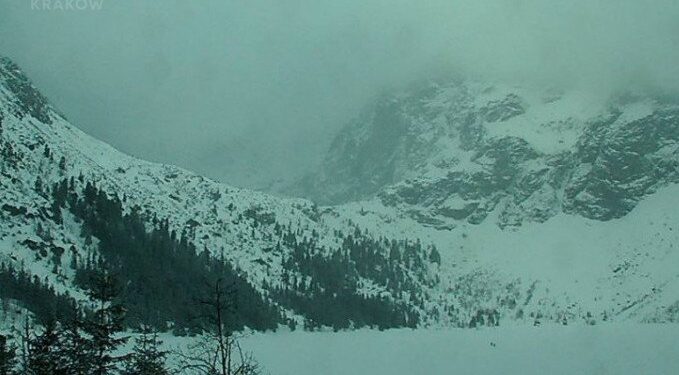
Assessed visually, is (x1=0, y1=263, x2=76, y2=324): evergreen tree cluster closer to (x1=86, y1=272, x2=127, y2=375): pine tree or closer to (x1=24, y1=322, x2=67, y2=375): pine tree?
(x1=24, y1=322, x2=67, y2=375): pine tree

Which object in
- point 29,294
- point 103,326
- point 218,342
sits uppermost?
point 29,294

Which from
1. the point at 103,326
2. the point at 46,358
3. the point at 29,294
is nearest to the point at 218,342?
the point at 103,326

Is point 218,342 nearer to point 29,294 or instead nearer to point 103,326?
point 103,326

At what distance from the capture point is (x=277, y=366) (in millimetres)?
155625

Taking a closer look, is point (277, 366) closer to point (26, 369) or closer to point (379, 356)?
point (379, 356)

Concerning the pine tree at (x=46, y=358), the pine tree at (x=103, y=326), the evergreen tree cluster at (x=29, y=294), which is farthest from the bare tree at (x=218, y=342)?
the evergreen tree cluster at (x=29, y=294)

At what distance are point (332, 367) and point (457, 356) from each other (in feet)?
150

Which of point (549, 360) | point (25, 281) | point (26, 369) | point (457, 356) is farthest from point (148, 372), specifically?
point (25, 281)

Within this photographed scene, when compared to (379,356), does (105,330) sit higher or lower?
lower

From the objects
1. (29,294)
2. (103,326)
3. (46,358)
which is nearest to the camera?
(103,326)

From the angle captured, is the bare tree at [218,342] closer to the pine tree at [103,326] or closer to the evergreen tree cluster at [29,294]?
the pine tree at [103,326]

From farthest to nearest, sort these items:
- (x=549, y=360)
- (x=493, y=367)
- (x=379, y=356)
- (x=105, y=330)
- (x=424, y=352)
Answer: (x=424, y=352)
(x=379, y=356)
(x=549, y=360)
(x=493, y=367)
(x=105, y=330)

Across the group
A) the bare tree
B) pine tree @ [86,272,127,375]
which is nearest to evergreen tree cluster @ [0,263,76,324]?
the bare tree

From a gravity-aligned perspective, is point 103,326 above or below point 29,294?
below
